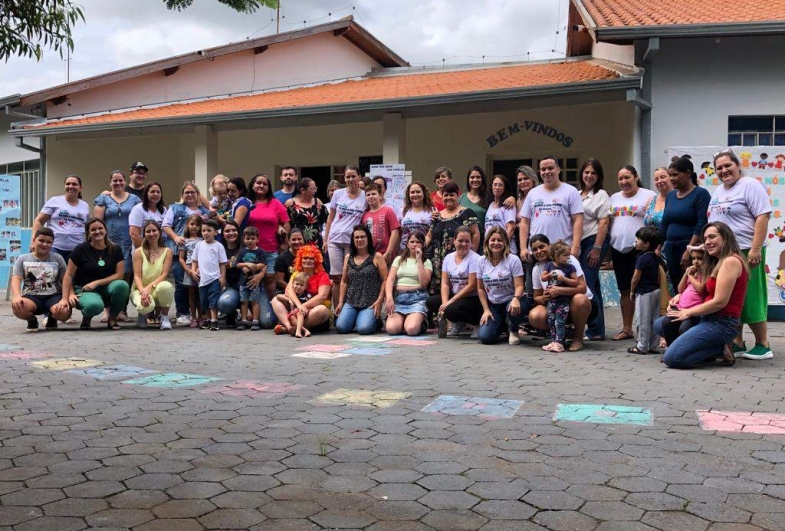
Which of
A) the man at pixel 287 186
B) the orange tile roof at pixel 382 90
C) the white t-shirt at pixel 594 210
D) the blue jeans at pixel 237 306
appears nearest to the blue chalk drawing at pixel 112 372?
the blue jeans at pixel 237 306

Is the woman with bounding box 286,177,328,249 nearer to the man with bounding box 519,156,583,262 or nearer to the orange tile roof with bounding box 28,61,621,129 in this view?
the man with bounding box 519,156,583,262

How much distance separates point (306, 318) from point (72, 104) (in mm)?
11550

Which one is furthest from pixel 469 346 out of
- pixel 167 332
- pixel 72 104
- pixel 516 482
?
pixel 72 104

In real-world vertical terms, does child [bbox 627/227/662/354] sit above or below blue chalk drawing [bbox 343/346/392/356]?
above

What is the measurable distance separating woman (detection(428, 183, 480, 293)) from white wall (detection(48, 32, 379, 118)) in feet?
38.9

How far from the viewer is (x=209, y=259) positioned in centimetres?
913

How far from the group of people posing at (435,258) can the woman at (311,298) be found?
0.07ft

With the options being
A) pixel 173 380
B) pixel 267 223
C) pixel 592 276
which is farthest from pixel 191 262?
pixel 592 276

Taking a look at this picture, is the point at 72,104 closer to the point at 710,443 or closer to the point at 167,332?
the point at 167,332

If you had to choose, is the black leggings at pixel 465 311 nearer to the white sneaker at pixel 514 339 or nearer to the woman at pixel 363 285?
the white sneaker at pixel 514 339

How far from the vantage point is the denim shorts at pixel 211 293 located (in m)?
9.16

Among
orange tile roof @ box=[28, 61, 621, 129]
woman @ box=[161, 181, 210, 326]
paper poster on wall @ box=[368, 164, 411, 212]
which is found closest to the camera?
woman @ box=[161, 181, 210, 326]

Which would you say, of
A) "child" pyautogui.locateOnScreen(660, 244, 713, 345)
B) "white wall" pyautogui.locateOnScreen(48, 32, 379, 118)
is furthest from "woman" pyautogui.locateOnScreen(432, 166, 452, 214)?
"white wall" pyautogui.locateOnScreen(48, 32, 379, 118)

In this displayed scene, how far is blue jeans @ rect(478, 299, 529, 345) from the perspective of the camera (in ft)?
25.8
